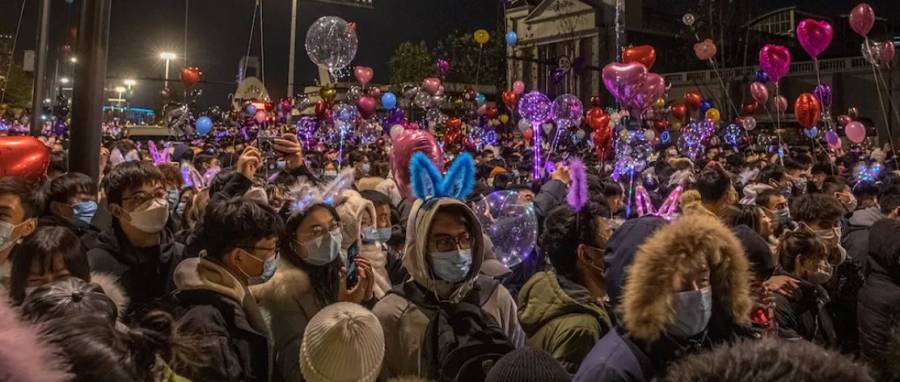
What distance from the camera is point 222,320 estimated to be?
247 centimetres

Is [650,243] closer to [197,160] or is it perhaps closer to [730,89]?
[197,160]

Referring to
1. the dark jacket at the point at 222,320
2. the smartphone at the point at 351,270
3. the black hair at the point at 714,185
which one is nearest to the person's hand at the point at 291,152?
the smartphone at the point at 351,270

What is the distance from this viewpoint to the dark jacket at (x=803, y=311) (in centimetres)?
365

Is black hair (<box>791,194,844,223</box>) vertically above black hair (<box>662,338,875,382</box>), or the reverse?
black hair (<box>791,194,844,223</box>)

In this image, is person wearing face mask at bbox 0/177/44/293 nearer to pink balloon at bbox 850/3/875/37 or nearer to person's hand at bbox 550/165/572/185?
person's hand at bbox 550/165/572/185

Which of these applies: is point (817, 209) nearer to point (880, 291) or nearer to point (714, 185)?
point (880, 291)

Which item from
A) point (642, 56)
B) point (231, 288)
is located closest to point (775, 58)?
point (642, 56)

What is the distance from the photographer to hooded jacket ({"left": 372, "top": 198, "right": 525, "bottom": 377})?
106 inches

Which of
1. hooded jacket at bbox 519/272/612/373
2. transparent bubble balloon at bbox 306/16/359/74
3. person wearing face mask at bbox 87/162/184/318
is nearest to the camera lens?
hooded jacket at bbox 519/272/612/373

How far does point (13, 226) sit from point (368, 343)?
250 cm

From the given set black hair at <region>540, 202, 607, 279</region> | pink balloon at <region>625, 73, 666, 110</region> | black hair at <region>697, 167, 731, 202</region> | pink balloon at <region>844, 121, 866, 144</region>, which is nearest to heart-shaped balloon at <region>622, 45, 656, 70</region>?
pink balloon at <region>625, 73, 666, 110</region>

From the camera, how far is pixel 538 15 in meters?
51.8

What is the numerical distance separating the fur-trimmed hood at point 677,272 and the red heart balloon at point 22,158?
4786mm

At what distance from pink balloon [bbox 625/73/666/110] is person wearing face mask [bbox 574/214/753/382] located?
1081 centimetres
